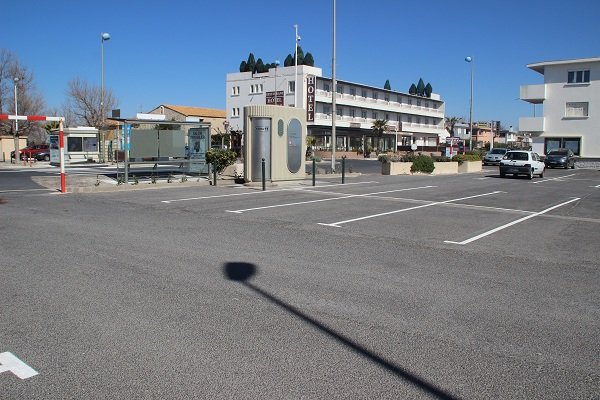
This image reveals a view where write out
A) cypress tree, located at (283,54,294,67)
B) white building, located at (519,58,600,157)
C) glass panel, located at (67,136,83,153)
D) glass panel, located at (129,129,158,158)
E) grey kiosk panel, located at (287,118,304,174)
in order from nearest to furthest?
glass panel, located at (129,129,158,158) < grey kiosk panel, located at (287,118,304,174) < glass panel, located at (67,136,83,153) < white building, located at (519,58,600,157) < cypress tree, located at (283,54,294,67)

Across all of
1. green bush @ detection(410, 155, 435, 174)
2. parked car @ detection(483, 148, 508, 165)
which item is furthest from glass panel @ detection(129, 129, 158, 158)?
parked car @ detection(483, 148, 508, 165)

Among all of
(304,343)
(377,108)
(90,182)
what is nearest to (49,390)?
(304,343)

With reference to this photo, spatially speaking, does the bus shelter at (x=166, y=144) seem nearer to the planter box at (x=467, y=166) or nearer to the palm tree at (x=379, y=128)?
the planter box at (x=467, y=166)

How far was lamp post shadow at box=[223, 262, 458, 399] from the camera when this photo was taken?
404 centimetres

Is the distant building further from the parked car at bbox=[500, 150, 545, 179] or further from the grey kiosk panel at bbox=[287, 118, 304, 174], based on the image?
the grey kiosk panel at bbox=[287, 118, 304, 174]

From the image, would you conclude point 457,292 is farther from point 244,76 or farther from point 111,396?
point 244,76

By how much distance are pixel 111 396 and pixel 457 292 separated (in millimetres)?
4232

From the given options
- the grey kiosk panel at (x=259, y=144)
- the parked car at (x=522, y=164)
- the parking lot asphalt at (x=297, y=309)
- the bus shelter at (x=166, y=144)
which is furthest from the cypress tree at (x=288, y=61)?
the parking lot asphalt at (x=297, y=309)

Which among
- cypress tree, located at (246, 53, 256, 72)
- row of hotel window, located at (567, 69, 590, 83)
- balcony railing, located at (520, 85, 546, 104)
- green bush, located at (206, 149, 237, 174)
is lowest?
green bush, located at (206, 149, 237, 174)

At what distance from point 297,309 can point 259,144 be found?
16633mm

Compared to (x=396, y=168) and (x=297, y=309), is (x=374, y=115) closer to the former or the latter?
(x=396, y=168)

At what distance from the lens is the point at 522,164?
30.7 metres

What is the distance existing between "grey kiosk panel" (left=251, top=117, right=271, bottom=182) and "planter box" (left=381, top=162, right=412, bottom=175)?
12114 mm

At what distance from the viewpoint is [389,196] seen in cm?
1880
